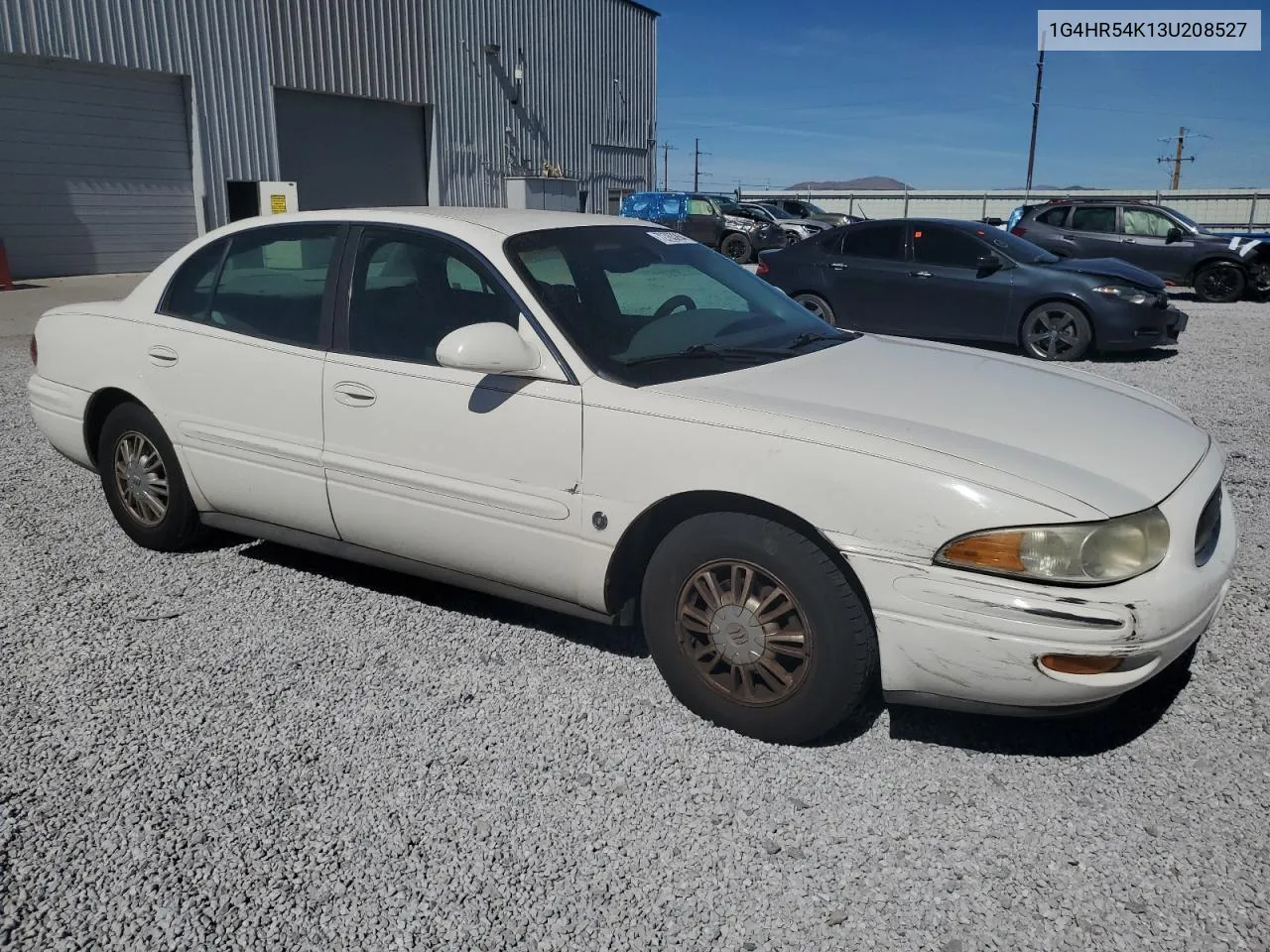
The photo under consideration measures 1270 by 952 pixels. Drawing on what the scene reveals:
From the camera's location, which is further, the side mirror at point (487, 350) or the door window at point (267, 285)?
the door window at point (267, 285)

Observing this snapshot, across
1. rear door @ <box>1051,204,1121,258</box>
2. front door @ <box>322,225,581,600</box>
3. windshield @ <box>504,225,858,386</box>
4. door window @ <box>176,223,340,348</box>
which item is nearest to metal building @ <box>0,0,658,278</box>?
rear door @ <box>1051,204,1121,258</box>

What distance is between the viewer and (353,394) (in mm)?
3510

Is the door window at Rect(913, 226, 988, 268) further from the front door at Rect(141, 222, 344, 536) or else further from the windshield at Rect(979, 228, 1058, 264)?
the front door at Rect(141, 222, 344, 536)

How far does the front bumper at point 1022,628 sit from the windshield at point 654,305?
3.33ft

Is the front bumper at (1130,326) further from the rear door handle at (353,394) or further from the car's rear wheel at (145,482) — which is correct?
the car's rear wheel at (145,482)

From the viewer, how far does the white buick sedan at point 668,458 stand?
2523 millimetres

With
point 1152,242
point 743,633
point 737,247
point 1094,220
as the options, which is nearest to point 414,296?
point 743,633

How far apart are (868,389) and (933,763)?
43.9 inches

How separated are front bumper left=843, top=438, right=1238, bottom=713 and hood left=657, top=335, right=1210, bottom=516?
21 cm

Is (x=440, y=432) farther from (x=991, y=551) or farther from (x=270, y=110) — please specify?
(x=270, y=110)

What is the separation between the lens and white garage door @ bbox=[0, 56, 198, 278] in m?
17.2

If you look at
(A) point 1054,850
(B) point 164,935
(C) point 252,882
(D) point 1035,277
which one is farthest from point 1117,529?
(D) point 1035,277

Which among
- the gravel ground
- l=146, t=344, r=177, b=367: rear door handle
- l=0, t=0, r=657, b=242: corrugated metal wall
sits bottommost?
the gravel ground

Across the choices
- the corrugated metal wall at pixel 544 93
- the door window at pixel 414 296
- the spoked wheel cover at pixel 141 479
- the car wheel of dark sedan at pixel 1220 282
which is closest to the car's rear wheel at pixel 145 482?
the spoked wheel cover at pixel 141 479
